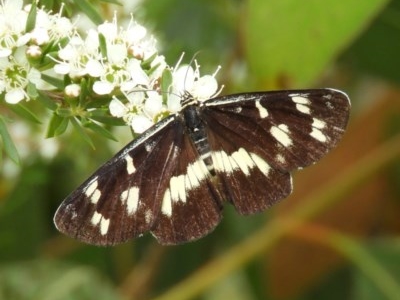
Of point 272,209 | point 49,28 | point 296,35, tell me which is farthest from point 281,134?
point 272,209

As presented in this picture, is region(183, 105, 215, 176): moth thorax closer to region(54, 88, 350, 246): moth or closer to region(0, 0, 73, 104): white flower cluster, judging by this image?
region(54, 88, 350, 246): moth

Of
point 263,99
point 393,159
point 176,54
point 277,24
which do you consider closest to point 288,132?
point 263,99

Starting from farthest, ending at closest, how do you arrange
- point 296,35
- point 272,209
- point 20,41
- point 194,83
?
point 272,209
point 296,35
point 194,83
point 20,41

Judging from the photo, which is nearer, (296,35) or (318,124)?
(318,124)

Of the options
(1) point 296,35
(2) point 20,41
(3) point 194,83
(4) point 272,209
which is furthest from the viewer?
(4) point 272,209

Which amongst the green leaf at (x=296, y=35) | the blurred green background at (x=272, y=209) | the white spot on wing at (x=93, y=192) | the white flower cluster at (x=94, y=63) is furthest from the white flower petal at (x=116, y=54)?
the green leaf at (x=296, y=35)

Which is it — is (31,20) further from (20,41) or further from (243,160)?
(243,160)
